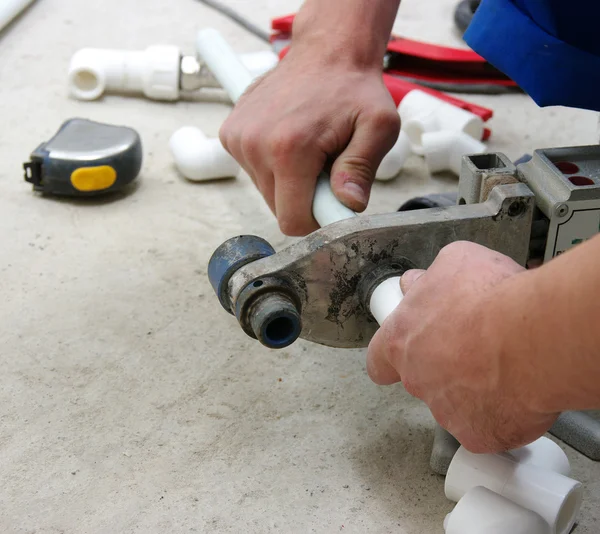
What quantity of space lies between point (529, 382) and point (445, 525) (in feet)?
0.90

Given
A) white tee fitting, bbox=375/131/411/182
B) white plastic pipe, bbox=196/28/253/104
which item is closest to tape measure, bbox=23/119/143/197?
white plastic pipe, bbox=196/28/253/104

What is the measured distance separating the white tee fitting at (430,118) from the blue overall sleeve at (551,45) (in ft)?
1.65

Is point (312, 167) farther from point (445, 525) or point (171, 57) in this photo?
point (171, 57)

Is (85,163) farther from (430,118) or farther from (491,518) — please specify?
(491,518)

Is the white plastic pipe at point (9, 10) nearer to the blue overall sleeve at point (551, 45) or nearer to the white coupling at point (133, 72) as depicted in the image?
the white coupling at point (133, 72)

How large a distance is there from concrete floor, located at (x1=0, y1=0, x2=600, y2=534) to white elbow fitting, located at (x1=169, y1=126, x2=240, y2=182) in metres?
0.03

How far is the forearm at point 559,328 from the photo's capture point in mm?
569

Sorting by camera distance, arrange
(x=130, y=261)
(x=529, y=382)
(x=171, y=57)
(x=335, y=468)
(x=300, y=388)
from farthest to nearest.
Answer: (x=171, y=57) < (x=130, y=261) < (x=300, y=388) < (x=335, y=468) < (x=529, y=382)

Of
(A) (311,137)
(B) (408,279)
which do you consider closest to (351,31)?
(A) (311,137)

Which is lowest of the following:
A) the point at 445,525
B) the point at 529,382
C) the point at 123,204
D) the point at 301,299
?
the point at 123,204

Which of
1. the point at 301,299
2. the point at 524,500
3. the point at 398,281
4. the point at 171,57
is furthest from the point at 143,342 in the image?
the point at 171,57

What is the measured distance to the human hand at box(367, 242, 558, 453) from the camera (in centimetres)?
64

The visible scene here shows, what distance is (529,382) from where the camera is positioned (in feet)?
2.04

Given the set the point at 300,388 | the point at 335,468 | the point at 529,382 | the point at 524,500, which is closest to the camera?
the point at 529,382
